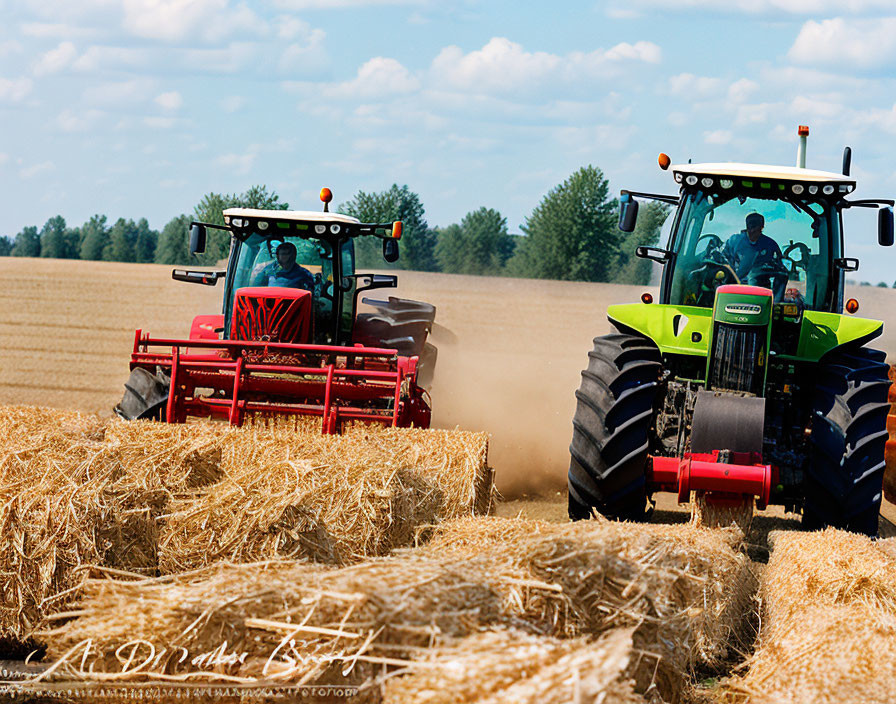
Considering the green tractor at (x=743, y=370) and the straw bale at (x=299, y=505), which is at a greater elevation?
the green tractor at (x=743, y=370)

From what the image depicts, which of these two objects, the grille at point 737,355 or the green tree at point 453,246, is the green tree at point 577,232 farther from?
the grille at point 737,355

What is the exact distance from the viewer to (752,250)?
26.4ft

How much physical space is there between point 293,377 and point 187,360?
3.60 feet

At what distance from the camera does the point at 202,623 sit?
360cm

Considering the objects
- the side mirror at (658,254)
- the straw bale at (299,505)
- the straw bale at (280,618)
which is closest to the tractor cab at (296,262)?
the side mirror at (658,254)

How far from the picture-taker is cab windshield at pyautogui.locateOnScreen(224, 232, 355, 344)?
10477mm

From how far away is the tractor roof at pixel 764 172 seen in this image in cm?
790

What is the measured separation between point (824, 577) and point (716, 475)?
1383 mm

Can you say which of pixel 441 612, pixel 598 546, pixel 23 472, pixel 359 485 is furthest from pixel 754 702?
pixel 23 472

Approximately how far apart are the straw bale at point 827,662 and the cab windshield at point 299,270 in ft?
21.4

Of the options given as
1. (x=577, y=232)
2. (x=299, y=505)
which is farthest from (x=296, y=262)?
(x=577, y=232)

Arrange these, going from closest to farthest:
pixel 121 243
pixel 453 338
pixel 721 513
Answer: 1. pixel 721 513
2. pixel 453 338
3. pixel 121 243

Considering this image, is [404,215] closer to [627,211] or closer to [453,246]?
[453,246]

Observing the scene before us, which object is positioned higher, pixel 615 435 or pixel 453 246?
pixel 453 246
